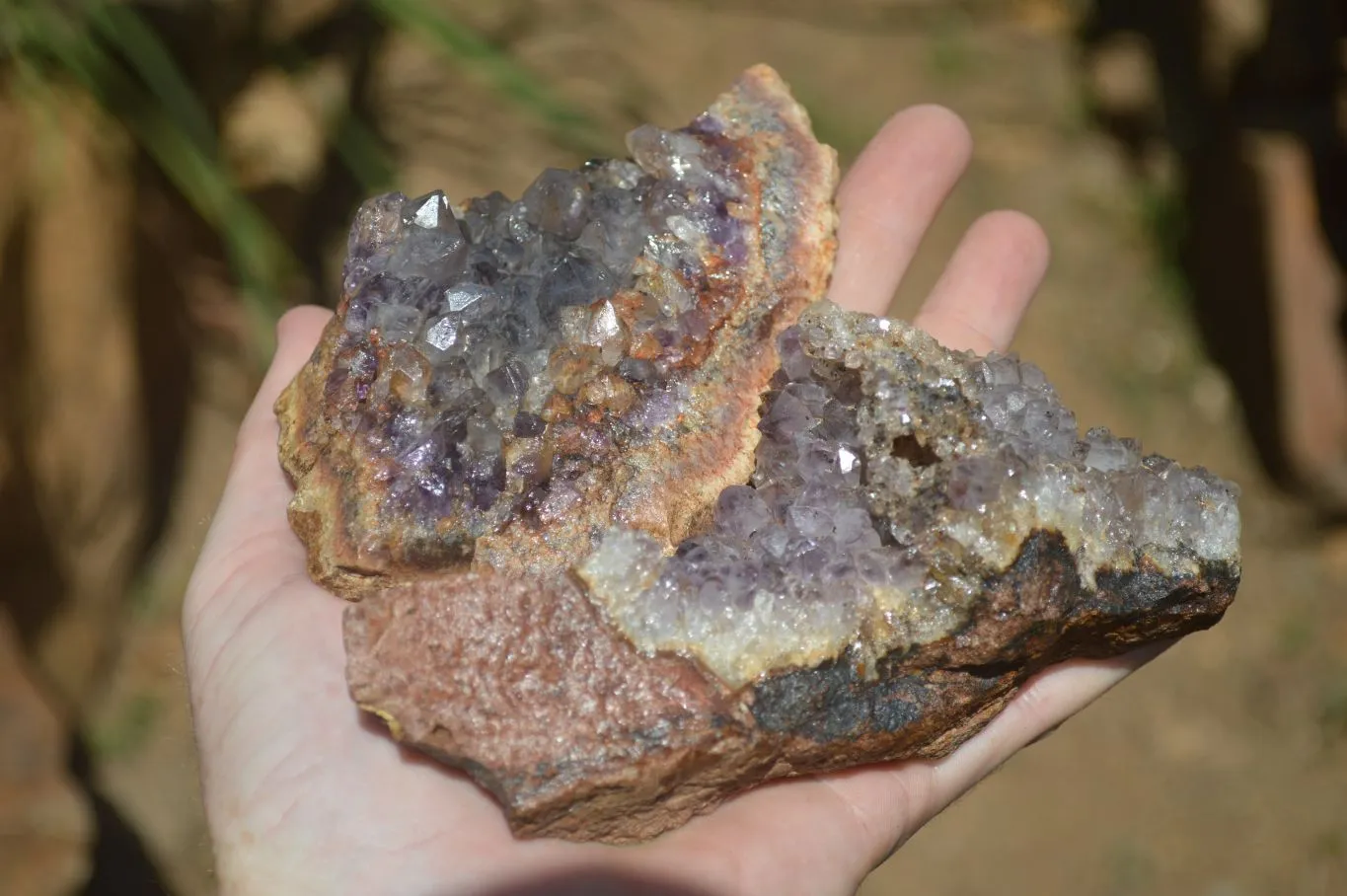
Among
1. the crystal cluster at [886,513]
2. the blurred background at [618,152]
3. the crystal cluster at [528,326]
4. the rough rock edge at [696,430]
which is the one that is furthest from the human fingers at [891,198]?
the blurred background at [618,152]

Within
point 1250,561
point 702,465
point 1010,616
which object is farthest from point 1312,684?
point 702,465

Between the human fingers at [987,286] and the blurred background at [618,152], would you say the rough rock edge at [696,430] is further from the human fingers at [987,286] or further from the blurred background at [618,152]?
the blurred background at [618,152]

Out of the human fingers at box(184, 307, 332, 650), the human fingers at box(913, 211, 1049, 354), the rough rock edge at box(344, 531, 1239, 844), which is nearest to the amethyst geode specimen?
the rough rock edge at box(344, 531, 1239, 844)

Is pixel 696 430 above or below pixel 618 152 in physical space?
above

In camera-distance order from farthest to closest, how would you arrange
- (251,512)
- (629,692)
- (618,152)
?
(618,152) < (251,512) < (629,692)

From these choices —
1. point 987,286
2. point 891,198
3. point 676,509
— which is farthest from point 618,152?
point 676,509

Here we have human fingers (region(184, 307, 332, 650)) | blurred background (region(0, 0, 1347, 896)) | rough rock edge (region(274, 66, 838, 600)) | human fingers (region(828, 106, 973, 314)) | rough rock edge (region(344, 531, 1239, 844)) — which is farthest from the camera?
blurred background (region(0, 0, 1347, 896))

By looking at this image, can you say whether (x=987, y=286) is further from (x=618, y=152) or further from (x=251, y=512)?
(x=618, y=152)

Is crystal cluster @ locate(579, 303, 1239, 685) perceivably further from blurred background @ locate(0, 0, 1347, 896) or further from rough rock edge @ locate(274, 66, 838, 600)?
blurred background @ locate(0, 0, 1347, 896)
